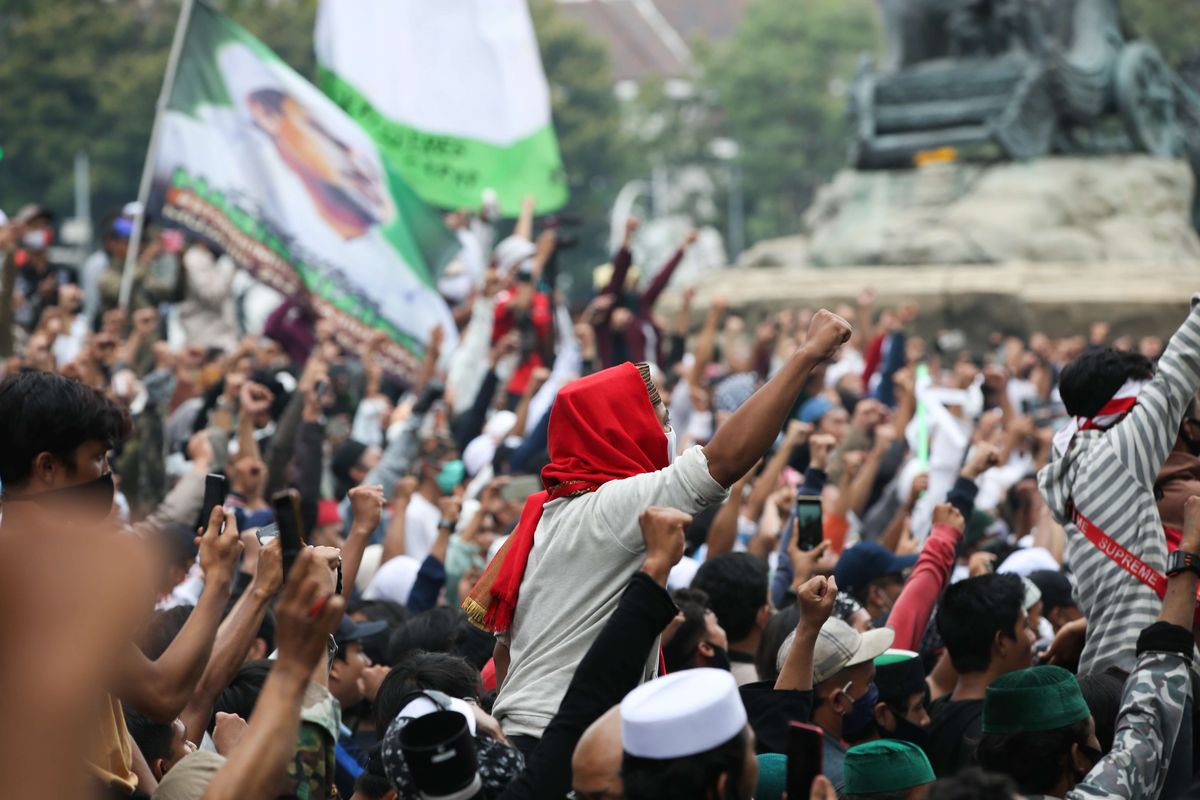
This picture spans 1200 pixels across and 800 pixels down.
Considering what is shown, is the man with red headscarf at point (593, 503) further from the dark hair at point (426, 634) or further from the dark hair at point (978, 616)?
the dark hair at point (978, 616)

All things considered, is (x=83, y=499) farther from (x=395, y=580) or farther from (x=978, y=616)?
(x=395, y=580)

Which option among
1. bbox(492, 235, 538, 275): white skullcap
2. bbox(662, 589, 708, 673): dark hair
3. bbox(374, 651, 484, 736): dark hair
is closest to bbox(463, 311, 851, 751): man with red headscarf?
bbox(374, 651, 484, 736): dark hair

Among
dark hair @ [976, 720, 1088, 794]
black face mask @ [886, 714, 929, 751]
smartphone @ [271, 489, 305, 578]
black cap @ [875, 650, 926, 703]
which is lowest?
black face mask @ [886, 714, 929, 751]

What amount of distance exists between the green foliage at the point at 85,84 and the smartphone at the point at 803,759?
132 ft

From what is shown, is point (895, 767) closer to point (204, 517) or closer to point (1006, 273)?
point (204, 517)

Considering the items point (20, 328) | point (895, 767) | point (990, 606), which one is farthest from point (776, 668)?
point (20, 328)

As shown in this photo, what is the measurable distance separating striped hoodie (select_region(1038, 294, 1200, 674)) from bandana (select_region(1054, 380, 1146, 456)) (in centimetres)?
12

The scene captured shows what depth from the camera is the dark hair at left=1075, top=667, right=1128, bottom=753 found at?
13.2 ft

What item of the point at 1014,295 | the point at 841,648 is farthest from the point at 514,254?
the point at 841,648

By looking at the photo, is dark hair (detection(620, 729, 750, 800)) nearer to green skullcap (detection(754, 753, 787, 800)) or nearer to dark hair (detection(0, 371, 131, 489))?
green skullcap (detection(754, 753, 787, 800))

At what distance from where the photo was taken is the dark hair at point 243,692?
4.13 meters

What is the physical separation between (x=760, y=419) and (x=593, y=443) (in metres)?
0.41

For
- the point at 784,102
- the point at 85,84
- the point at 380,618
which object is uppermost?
the point at 380,618

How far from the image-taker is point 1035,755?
357 centimetres
